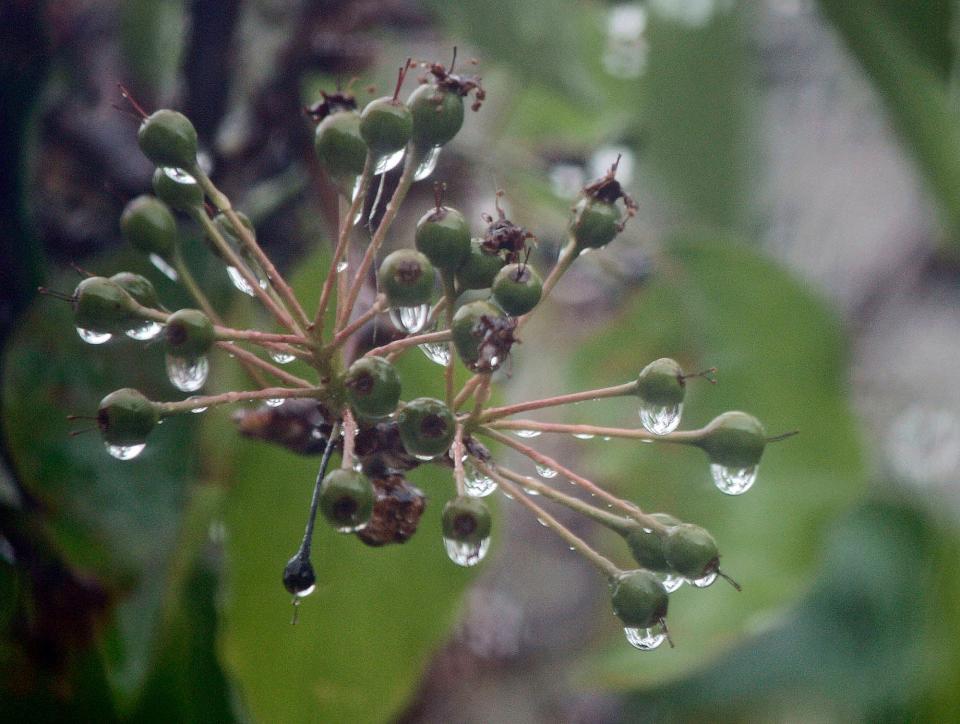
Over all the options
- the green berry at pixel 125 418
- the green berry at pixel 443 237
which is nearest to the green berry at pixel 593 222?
the green berry at pixel 443 237

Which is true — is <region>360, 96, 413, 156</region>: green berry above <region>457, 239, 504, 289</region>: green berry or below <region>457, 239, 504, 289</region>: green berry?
above

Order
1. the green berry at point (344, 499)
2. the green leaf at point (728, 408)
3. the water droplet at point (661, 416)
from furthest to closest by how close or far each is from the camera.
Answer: the green leaf at point (728, 408) → the water droplet at point (661, 416) → the green berry at point (344, 499)

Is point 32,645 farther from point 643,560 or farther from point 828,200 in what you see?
point 828,200

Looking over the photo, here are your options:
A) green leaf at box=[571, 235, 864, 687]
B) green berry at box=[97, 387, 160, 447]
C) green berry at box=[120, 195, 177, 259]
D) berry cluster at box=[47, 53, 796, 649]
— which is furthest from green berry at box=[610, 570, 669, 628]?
green leaf at box=[571, 235, 864, 687]

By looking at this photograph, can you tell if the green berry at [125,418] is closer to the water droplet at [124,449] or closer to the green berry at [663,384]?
the water droplet at [124,449]

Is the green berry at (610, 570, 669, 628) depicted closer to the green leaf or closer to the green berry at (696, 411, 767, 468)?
the green berry at (696, 411, 767, 468)

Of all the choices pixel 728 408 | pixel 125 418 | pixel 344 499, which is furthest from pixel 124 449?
pixel 728 408

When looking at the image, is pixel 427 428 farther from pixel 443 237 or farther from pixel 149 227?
pixel 149 227
